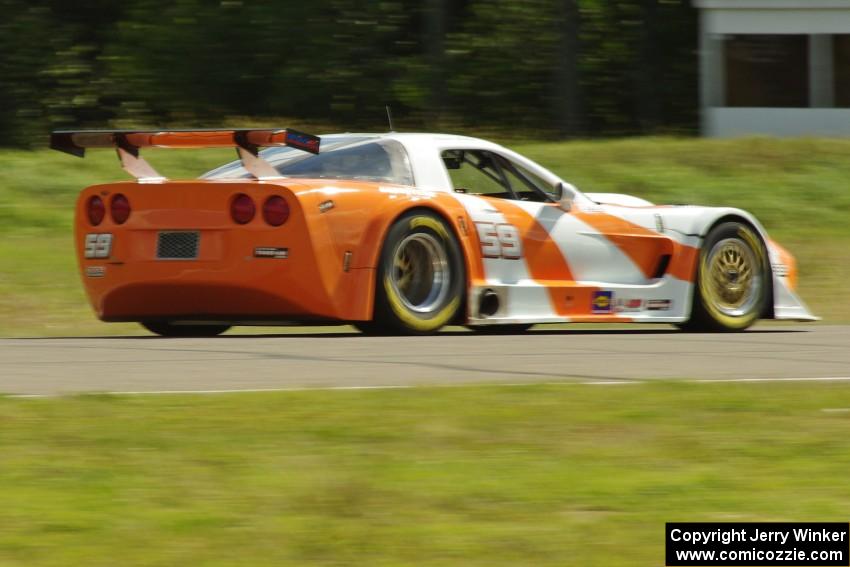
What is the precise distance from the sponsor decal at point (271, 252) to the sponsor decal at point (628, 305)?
2452 mm

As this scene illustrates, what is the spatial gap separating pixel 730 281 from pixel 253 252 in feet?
11.6

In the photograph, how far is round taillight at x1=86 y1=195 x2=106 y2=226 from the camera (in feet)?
30.1

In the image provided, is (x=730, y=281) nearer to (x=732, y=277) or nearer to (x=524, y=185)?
(x=732, y=277)

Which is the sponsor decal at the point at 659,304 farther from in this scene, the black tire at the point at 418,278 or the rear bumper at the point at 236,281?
the rear bumper at the point at 236,281

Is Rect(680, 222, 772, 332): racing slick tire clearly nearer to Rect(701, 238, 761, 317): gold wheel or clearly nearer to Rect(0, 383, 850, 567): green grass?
Rect(701, 238, 761, 317): gold wheel

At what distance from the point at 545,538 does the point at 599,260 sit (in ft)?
19.4

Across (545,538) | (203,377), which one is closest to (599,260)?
(203,377)

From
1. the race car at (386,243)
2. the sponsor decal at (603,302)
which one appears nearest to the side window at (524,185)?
the race car at (386,243)

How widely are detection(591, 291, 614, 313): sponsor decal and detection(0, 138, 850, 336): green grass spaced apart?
149 inches

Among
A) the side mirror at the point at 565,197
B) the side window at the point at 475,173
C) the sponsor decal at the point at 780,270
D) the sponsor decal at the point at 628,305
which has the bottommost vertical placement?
the sponsor decal at the point at 628,305

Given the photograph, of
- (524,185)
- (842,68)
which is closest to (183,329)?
(524,185)

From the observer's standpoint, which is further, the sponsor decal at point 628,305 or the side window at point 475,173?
the sponsor decal at point 628,305

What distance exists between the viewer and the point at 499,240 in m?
9.53

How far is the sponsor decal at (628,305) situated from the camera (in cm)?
1014
